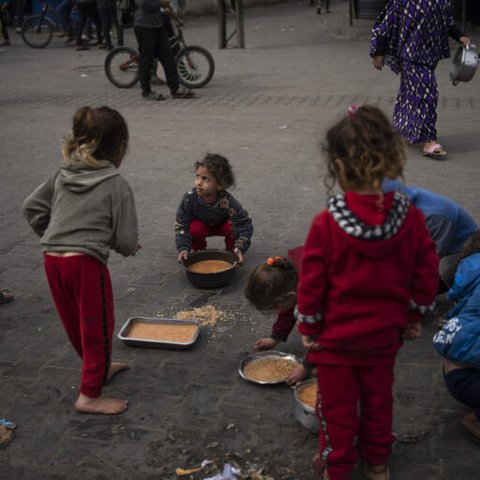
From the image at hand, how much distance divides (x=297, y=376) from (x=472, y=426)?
84 centimetres

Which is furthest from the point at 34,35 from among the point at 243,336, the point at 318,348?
the point at 318,348

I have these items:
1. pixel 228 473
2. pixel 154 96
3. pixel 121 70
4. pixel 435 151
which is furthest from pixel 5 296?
pixel 121 70

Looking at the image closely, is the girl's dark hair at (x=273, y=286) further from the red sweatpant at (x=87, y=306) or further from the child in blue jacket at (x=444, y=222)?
the child in blue jacket at (x=444, y=222)

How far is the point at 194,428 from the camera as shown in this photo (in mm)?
3365

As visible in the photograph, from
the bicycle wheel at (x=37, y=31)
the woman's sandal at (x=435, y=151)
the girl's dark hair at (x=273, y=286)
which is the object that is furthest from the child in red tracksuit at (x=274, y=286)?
the bicycle wheel at (x=37, y=31)

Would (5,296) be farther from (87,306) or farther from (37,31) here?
(37,31)

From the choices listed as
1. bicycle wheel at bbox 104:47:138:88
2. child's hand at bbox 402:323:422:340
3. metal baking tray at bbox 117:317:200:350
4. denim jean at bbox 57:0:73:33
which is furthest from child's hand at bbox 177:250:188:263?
denim jean at bbox 57:0:73:33

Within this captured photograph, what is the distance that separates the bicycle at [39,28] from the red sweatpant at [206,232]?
525 inches

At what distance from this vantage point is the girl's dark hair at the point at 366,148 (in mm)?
2438

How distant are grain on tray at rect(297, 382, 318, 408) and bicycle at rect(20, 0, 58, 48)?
15.2 metres

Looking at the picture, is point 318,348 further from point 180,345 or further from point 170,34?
point 170,34

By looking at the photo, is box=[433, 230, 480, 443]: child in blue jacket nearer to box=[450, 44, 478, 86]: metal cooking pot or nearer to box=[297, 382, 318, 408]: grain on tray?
box=[297, 382, 318, 408]: grain on tray

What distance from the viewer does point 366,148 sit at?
2.43 m

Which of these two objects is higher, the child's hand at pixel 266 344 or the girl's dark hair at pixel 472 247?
the girl's dark hair at pixel 472 247
